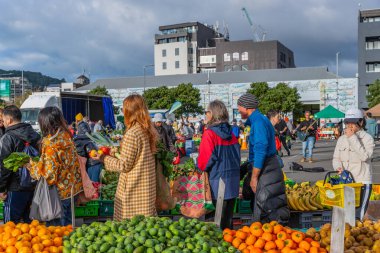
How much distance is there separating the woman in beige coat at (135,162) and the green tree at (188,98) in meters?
55.0

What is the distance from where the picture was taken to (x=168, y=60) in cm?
10812

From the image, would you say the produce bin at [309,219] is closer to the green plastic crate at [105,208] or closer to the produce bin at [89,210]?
the green plastic crate at [105,208]

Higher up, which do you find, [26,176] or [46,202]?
[26,176]

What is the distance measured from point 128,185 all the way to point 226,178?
1211 millimetres

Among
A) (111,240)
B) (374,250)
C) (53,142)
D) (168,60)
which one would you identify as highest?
(168,60)

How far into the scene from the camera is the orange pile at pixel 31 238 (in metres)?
3.79

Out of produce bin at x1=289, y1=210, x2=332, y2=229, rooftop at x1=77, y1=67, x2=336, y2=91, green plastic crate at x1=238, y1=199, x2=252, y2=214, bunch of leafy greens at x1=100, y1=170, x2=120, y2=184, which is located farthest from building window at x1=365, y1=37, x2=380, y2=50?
green plastic crate at x1=238, y1=199, x2=252, y2=214

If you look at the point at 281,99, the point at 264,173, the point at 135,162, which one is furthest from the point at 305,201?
the point at 281,99

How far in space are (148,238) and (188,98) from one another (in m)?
57.1

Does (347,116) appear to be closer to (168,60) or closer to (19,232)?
(19,232)

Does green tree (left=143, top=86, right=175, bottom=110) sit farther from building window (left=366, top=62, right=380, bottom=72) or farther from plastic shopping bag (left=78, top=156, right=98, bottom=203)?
plastic shopping bag (left=78, top=156, right=98, bottom=203)

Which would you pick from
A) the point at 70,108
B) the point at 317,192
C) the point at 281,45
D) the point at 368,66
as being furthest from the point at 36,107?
the point at 281,45

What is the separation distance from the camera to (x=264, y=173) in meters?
5.36

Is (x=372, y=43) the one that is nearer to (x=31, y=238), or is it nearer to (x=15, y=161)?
(x=15, y=161)
